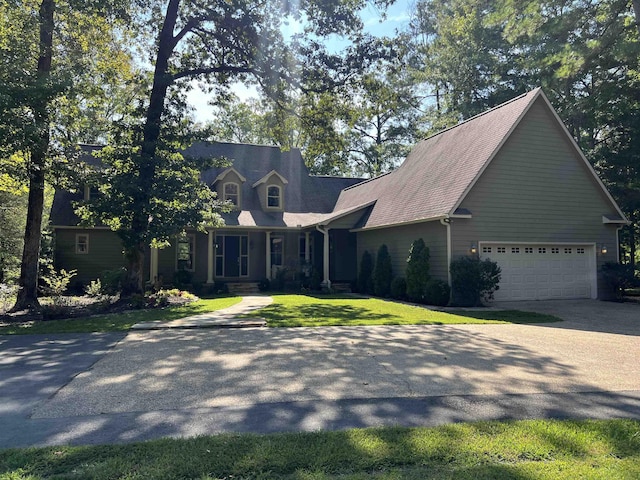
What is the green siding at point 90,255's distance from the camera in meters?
18.0

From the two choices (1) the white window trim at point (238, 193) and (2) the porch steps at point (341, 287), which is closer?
(2) the porch steps at point (341, 287)

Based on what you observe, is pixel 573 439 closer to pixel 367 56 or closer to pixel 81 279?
pixel 367 56

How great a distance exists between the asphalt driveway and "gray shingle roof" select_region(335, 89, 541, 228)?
6537 millimetres

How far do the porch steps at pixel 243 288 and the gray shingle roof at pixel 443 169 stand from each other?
5.81 m

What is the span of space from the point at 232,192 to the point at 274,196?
210cm

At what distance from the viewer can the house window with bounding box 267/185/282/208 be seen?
21547 mm

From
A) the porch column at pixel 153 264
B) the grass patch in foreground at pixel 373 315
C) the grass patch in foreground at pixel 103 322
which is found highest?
the porch column at pixel 153 264

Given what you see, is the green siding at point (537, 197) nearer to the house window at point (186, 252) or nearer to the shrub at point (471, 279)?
the shrub at point (471, 279)

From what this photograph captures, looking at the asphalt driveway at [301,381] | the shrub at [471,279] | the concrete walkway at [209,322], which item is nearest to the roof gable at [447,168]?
the shrub at [471,279]

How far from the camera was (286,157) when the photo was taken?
83.6 feet

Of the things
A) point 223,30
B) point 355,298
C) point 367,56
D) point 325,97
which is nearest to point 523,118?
point 367,56

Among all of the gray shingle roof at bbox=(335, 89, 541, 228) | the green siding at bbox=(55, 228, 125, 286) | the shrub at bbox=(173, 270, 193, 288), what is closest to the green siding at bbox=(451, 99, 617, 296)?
the gray shingle roof at bbox=(335, 89, 541, 228)

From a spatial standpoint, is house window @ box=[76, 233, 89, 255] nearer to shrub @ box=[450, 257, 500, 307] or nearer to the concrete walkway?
the concrete walkway

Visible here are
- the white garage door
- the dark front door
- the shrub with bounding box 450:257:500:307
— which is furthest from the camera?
the dark front door
